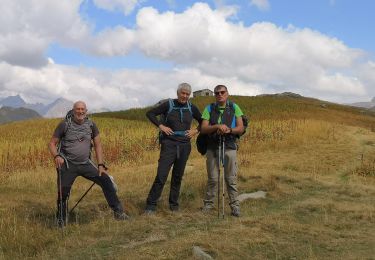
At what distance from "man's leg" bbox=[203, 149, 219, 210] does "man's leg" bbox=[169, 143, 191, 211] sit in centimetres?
46

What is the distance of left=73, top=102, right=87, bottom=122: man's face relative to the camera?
28.3 ft

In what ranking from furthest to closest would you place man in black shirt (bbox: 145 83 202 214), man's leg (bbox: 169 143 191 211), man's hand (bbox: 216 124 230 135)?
man's leg (bbox: 169 143 191 211)
man in black shirt (bbox: 145 83 202 214)
man's hand (bbox: 216 124 230 135)

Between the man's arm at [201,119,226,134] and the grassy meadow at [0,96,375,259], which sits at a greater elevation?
the man's arm at [201,119,226,134]

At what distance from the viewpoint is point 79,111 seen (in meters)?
8.64

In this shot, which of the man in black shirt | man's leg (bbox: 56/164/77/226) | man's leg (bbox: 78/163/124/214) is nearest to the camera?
man's leg (bbox: 56/164/77/226)

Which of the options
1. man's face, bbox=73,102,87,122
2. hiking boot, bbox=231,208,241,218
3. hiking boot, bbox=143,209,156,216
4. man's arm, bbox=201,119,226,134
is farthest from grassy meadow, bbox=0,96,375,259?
man's face, bbox=73,102,87,122

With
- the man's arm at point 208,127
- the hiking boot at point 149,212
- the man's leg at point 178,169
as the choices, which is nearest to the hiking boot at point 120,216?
the hiking boot at point 149,212

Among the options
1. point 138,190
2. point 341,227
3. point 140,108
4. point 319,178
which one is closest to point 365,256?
point 341,227

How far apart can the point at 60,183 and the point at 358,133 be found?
72.8 feet

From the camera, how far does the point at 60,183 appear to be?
870 centimetres

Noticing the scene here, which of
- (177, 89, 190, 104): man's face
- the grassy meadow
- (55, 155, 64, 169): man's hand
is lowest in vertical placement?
the grassy meadow

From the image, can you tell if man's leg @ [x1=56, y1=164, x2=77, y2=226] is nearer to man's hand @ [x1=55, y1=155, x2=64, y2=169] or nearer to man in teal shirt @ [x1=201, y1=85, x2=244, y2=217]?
man's hand @ [x1=55, y1=155, x2=64, y2=169]

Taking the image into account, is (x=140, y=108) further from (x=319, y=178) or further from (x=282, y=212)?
(x=282, y=212)

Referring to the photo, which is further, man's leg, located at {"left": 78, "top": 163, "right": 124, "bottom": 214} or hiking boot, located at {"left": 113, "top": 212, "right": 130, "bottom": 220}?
hiking boot, located at {"left": 113, "top": 212, "right": 130, "bottom": 220}
